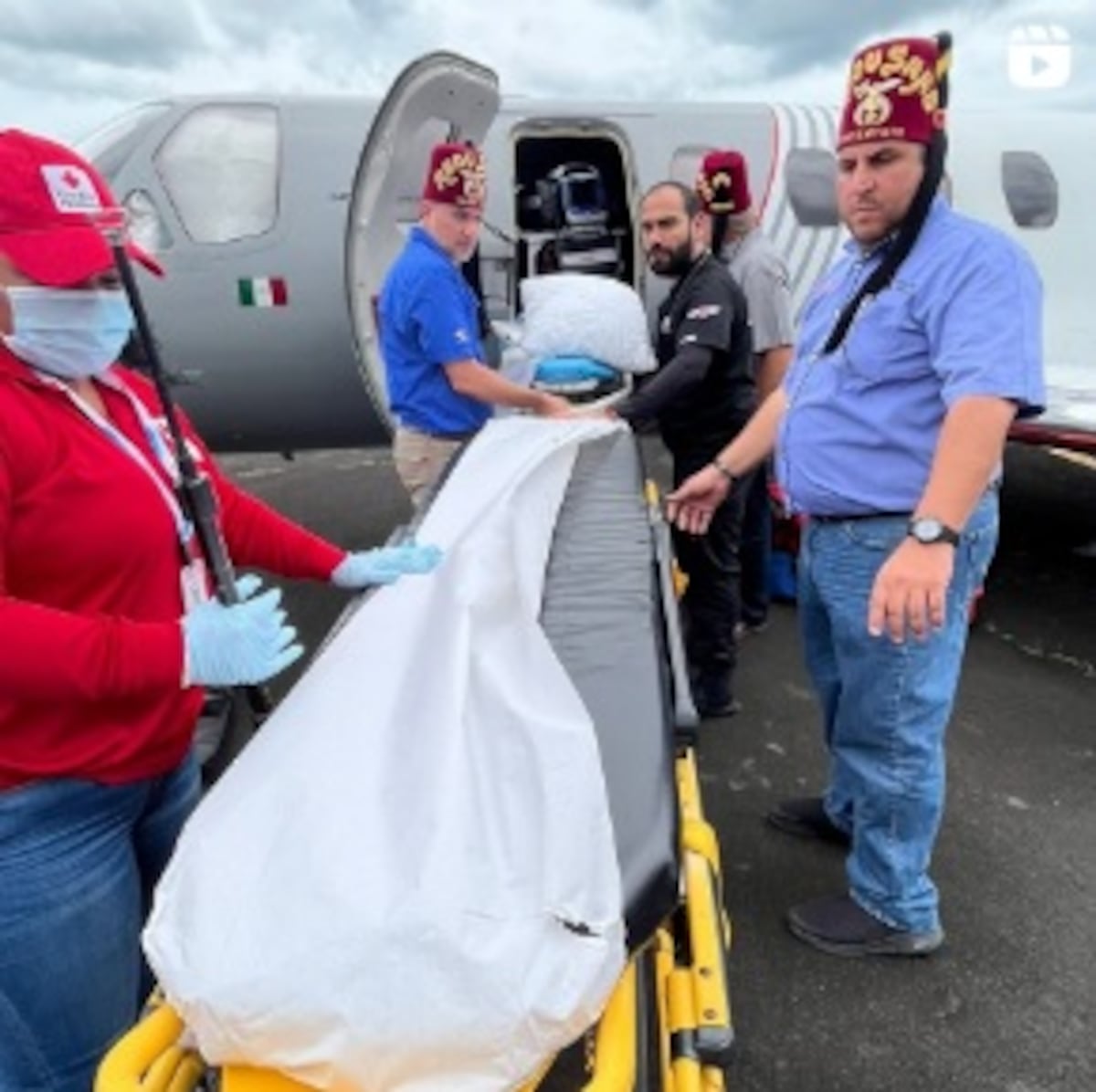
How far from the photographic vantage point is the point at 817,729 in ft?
13.1

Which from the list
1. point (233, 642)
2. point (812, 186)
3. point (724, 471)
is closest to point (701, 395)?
point (724, 471)

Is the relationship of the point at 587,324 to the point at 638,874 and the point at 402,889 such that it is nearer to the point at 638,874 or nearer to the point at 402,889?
the point at 638,874

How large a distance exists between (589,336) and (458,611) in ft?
9.36

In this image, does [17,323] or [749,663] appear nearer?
[17,323]

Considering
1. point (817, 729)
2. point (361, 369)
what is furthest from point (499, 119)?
point (817, 729)

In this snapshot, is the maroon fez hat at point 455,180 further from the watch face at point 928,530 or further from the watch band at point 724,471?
the watch face at point 928,530

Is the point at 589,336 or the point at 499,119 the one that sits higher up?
the point at 499,119

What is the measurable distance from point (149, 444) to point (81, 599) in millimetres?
290

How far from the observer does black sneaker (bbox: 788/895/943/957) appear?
275 centimetres

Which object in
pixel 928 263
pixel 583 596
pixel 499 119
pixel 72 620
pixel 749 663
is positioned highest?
pixel 499 119

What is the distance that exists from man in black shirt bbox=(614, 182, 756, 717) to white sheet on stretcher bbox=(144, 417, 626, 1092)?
2.36 metres

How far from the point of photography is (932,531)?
2.03 metres

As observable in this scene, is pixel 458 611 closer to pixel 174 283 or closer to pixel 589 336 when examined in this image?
pixel 589 336

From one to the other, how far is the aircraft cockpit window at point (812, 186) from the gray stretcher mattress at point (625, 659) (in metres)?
4.06
